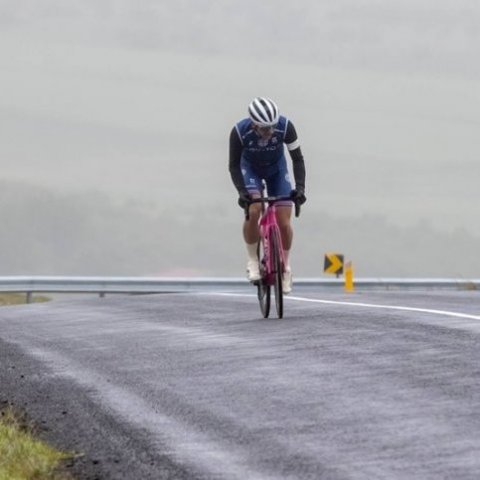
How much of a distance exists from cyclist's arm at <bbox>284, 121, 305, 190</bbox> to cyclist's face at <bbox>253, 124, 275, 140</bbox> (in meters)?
0.23

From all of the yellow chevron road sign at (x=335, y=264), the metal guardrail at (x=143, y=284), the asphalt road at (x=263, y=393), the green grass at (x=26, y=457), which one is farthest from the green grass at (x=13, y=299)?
the green grass at (x=26, y=457)

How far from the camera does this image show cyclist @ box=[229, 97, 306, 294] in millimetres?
14519

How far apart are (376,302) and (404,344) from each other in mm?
6252

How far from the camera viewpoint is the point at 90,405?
10.1m

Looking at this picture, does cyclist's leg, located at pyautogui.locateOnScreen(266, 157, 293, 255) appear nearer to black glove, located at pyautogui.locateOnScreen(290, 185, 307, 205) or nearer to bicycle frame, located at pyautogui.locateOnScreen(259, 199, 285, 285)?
bicycle frame, located at pyautogui.locateOnScreen(259, 199, 285, 285)

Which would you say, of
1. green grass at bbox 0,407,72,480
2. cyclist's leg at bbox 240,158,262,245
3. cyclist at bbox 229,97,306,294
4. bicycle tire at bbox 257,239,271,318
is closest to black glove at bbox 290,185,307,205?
cyclist at bbox 229,97,306,294

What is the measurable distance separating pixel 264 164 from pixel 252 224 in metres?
0.66

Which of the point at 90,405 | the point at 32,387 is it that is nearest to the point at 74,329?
the point at 32,387

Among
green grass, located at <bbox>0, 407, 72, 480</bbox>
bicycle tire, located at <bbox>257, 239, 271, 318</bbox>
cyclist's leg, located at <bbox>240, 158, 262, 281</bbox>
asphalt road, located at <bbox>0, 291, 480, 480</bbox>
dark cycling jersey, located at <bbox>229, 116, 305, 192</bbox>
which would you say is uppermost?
dark cycling jersey, located at <bbox>229, 116, 305, 192</bbox>

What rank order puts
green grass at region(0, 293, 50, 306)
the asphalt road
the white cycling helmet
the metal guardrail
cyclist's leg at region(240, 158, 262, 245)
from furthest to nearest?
green grass at region(0, 293, 50, 306), the metal guardrail, cyclist's leg at region(240, 158, 262, 245), the white cycling helmet, the asphalt road

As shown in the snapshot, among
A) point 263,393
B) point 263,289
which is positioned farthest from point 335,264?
point 263,393

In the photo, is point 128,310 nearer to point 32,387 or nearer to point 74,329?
point 74,329

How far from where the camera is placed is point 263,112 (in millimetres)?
14391

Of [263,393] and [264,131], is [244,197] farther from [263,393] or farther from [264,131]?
[263,393]
